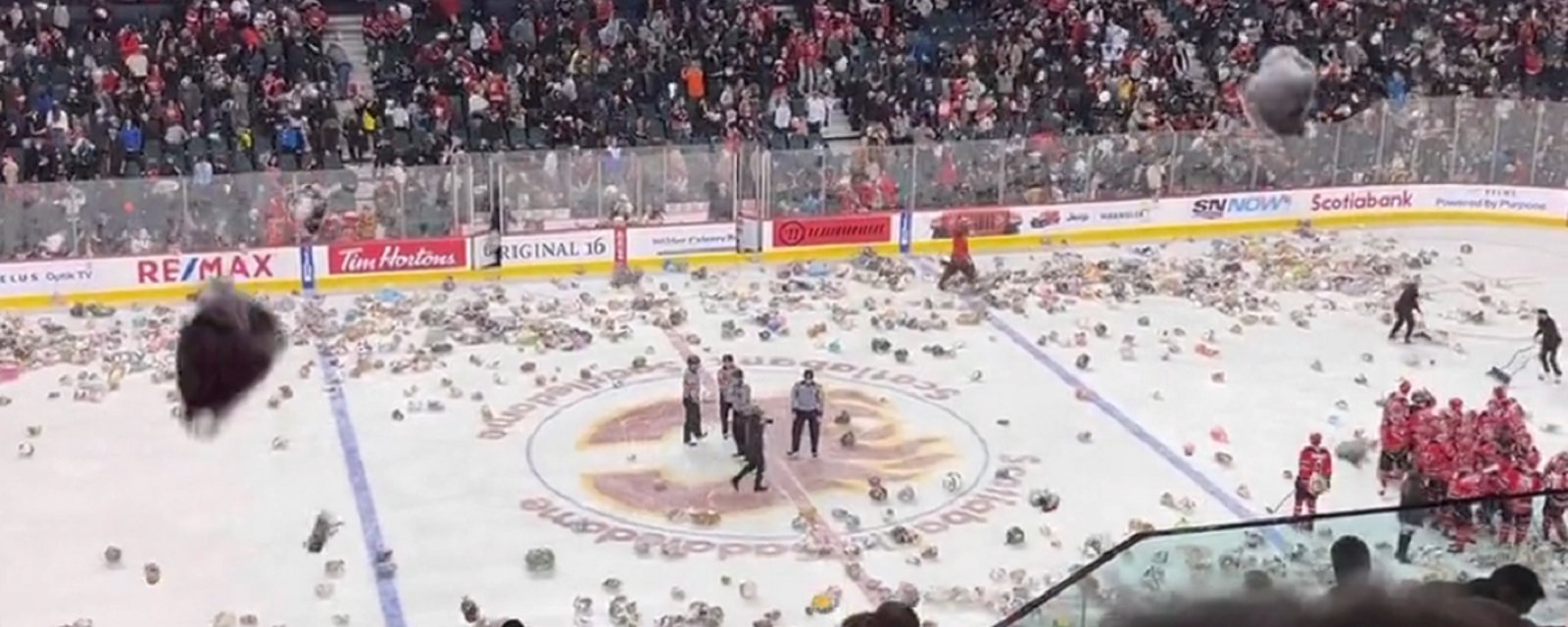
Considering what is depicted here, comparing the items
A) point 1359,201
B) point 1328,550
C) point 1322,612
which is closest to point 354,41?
point 1359,201

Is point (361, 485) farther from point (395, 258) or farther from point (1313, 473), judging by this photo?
point (395, 258)

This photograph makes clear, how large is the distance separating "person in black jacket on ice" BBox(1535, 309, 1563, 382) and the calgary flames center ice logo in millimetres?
6824

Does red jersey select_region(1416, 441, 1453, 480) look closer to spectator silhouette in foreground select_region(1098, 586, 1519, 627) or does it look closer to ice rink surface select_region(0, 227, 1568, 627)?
ice rink surface select_region(0, 227, 1568, 627)

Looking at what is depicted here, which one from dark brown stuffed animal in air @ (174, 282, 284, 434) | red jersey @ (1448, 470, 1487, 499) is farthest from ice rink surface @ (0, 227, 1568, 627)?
dark brown stuffed animal in air @ (174, 282, 284, 434)

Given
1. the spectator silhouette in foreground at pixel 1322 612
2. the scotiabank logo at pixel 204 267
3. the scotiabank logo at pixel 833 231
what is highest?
the spectator silhouette in foreground at pixel 1322 612

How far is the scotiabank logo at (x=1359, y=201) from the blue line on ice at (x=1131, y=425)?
7.63 meters

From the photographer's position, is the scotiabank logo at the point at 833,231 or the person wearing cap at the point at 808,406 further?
the scotiabank logo at the point at 833,231

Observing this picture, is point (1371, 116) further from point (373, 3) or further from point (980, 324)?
point (373, 3)

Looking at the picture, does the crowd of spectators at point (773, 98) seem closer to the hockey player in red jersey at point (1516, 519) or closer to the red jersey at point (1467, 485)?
the red jersey at point (1467, 485)

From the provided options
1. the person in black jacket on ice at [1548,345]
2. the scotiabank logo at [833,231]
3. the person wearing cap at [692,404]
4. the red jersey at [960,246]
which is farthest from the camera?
the scotiabank logo at [833,231]

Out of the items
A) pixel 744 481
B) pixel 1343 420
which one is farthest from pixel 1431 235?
pixel 744 481

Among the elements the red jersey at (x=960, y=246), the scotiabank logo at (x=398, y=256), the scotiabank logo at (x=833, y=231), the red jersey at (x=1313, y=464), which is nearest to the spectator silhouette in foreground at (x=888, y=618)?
the red jersey at (x=1313, y=464)

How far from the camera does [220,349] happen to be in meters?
9.18

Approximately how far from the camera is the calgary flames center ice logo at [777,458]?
15336 millimetres
